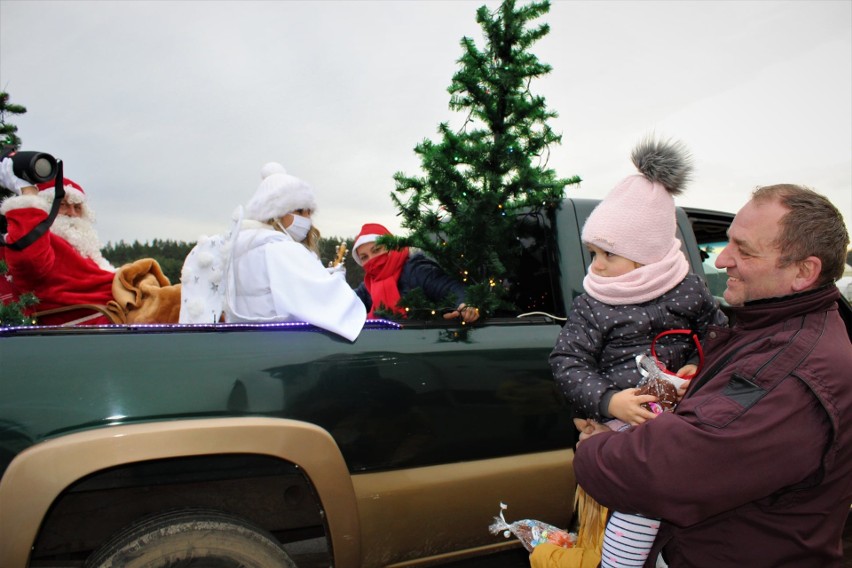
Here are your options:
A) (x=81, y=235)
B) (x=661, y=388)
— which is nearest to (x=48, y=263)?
(x=81, y=235)

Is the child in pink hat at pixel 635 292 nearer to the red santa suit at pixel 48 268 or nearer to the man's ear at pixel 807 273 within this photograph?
the man's ear at pixel 807 273

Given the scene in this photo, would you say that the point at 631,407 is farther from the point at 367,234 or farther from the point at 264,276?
the point at 367,234

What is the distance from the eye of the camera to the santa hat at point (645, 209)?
6.60 feet

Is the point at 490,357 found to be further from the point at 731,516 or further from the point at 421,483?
the point at 731,516

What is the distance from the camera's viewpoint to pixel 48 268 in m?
2.89

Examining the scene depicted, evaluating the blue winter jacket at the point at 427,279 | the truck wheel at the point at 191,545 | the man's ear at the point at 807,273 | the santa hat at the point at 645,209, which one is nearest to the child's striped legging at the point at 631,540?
the man's ear at the point at 807,273

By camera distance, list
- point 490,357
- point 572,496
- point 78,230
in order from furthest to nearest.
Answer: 1. point 78,230
2. point 572,496
3. point 490,357

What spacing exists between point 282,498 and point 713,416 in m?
1.63

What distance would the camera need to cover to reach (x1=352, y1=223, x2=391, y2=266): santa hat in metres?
3.93

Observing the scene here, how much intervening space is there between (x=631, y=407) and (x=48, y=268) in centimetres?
288

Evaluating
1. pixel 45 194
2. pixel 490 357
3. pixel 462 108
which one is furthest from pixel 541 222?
pixel 45 194

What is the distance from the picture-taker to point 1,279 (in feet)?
9.76

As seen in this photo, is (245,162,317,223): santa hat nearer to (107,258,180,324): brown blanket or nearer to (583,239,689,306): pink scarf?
(107,258,180,324): brown blanket

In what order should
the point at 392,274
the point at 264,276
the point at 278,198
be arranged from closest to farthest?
the point at 264,276, the point at 278,198, the point at 392,274
